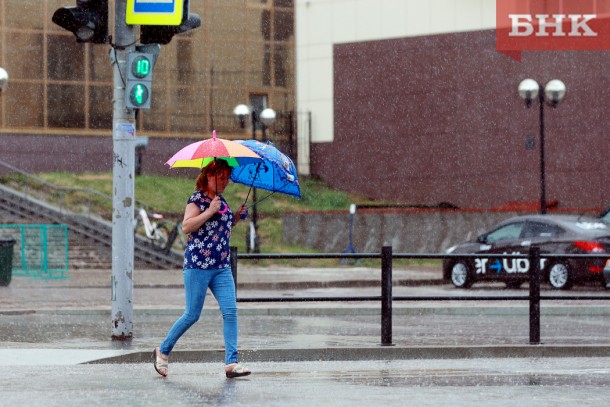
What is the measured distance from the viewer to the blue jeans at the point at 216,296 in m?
11.1

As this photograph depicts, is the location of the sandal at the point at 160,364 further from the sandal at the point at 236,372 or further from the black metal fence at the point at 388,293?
the black metal fence at the point at 388,293

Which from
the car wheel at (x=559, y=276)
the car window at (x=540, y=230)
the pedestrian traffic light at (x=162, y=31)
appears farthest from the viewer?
the car window at (x=540, y=230)

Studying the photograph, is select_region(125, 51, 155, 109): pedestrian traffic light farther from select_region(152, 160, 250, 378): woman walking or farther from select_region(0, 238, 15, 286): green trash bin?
select_region(0, 238, 15, 286): green trash bin

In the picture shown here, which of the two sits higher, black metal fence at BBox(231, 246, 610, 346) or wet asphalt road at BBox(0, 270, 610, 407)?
black metal fence at BBox(231, 246, 610, 346)

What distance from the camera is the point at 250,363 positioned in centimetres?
1285

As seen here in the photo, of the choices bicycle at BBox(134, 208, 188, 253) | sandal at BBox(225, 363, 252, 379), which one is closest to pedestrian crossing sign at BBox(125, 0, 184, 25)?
sandal at BBox(225, 363, 252, 379)

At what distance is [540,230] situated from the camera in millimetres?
26578

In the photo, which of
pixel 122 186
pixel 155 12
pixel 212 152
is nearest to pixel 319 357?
pixel 122 186

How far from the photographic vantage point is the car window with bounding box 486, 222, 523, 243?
2706 cm

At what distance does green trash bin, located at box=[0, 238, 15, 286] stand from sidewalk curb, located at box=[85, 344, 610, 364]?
13930mm

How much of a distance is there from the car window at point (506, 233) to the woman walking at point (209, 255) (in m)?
16.5

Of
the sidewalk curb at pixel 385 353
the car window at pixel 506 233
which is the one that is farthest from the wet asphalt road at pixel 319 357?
the car window at pixel 506 233

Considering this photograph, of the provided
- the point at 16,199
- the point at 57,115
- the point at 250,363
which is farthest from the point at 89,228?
the point at 250,363

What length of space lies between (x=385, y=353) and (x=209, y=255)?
3075 millimetres
